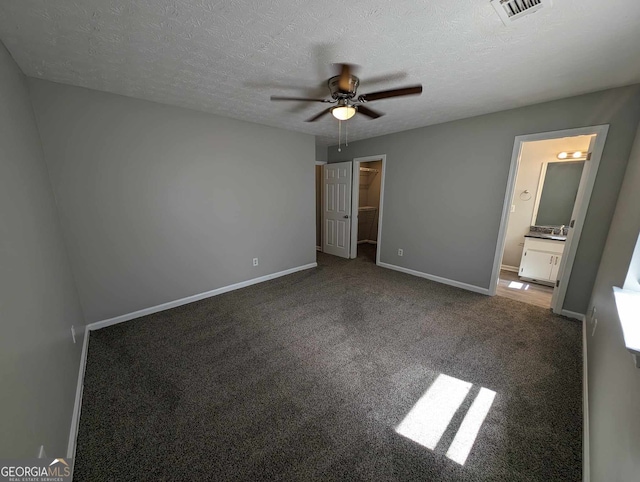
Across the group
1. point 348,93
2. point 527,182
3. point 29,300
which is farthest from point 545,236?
point 29,300

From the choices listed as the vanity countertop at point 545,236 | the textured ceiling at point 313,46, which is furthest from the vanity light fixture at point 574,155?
the textured ceiling at point 313,46

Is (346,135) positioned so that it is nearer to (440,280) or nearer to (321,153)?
(321,153)

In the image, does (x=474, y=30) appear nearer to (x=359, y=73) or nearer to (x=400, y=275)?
(x=359, y=73)

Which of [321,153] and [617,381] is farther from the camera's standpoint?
[321,153]

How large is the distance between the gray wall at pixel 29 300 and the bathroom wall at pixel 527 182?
507cm

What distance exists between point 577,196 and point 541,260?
1634mm

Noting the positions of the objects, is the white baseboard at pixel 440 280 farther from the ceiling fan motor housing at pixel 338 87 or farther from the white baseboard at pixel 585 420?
the ceiling fan motor housing at pixel 338 87

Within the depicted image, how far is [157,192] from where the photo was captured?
2.69 metres

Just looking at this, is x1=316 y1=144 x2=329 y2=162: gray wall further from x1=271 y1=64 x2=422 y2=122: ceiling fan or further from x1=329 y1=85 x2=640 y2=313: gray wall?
x1=271 y1=64 x2=422 y2=122: ceiling fan

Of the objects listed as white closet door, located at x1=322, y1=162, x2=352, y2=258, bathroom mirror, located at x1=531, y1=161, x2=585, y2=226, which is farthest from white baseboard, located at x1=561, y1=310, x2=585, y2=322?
→ white closet door, located at x1=322, y1=162, x2=352, y2=258

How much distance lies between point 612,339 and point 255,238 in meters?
3.54

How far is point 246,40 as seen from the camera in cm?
153

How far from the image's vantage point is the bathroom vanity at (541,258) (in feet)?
11.9

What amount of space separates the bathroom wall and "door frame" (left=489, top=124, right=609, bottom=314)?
3.31ft
